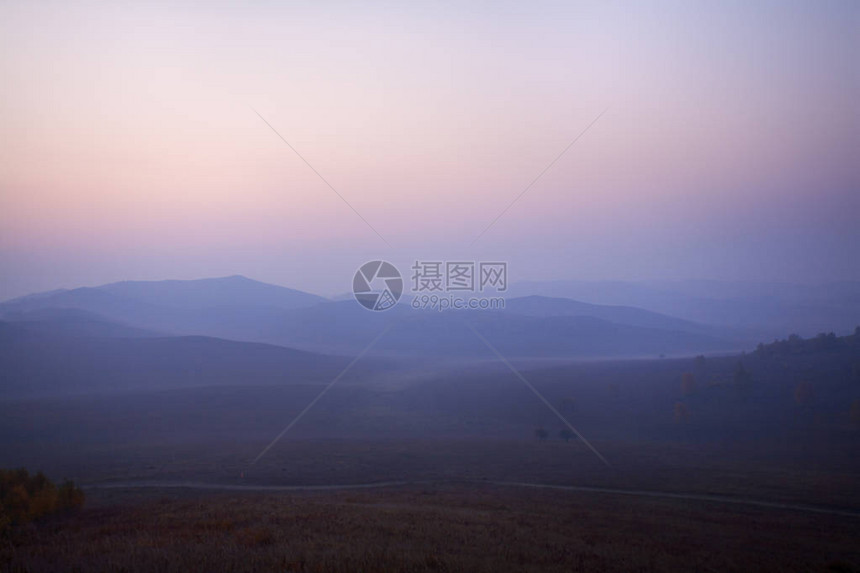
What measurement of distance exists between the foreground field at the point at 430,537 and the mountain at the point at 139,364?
7420 cm

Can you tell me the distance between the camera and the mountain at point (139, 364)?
90625 mm

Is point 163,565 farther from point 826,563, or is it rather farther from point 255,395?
point 255,395

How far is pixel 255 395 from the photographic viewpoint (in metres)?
75.1

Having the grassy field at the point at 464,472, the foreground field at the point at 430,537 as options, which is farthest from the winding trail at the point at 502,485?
the foreground field at the point at 430,537

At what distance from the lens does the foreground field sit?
9.60 metres

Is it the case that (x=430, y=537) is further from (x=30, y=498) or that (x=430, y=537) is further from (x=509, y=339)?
(x=509, y=339)

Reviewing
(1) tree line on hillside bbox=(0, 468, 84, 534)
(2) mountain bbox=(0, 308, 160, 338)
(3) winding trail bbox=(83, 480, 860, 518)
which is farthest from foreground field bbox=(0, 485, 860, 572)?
(2) mountain bbox=(0, 308, 160, 338)

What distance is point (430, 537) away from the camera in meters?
12.3

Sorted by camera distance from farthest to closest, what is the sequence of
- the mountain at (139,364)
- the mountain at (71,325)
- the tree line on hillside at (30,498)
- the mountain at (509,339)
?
the mountain at (509,339)
the mountain at (71,325)
the mountain at (139,364)
the tree line on hillside at (30,498)

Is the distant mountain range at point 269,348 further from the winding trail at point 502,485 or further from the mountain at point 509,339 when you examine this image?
the winding trail at point 502,485

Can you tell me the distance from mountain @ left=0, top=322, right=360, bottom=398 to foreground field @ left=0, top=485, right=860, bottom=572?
74197 mm

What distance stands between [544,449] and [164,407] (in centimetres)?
4723

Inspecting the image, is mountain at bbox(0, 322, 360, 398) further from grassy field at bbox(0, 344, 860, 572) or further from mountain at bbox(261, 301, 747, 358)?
mountain at bbox(261, 301, 747, 358)

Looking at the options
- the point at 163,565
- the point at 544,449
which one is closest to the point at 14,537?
the point at 163,565
